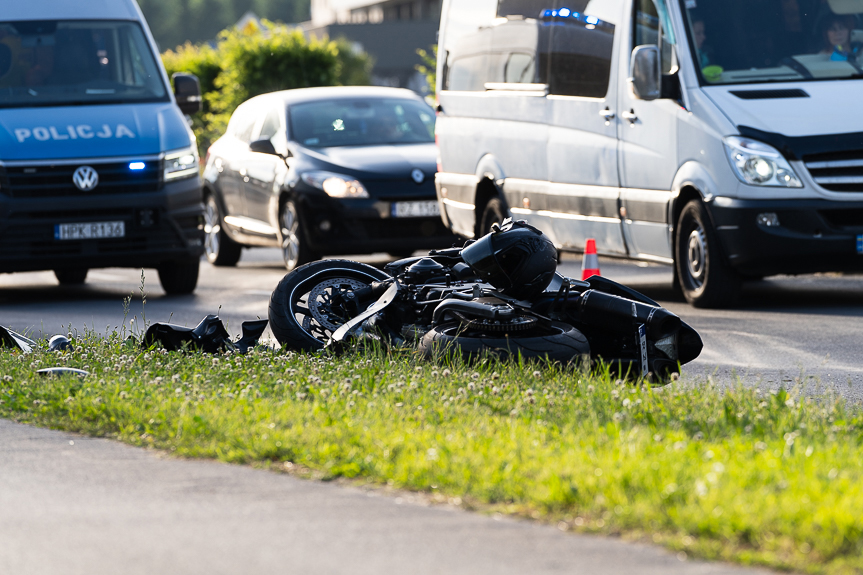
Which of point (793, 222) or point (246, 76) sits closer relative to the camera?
point (793, 222)

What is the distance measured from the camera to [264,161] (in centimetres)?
1510

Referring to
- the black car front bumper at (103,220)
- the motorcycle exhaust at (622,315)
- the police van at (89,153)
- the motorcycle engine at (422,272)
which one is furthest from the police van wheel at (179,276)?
the motorcycle exhaust at (622,315)

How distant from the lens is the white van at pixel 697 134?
10.3 meters

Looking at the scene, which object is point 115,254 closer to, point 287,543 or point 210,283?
point 210,283

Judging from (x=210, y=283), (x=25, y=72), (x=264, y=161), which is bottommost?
(x=210, y=283)

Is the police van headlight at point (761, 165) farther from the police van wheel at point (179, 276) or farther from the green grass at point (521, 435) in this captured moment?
the police van wheel at point (179, 276)

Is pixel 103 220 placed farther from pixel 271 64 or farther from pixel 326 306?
pixel 271 64

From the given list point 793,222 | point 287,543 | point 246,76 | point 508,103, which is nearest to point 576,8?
point 508,103

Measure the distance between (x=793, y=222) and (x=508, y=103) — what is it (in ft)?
11.7

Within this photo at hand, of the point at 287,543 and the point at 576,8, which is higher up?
the point at 576,8

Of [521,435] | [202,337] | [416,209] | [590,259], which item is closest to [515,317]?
[521,435]

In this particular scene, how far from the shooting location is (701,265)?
1082 cm

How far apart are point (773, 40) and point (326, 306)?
4496 mm

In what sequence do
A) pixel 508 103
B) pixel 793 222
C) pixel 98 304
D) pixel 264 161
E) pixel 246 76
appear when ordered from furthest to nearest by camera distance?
pixel 246 76 < pixel 264 161 < pixel 508 103 < pixel 98 304 < pixel 793 222
